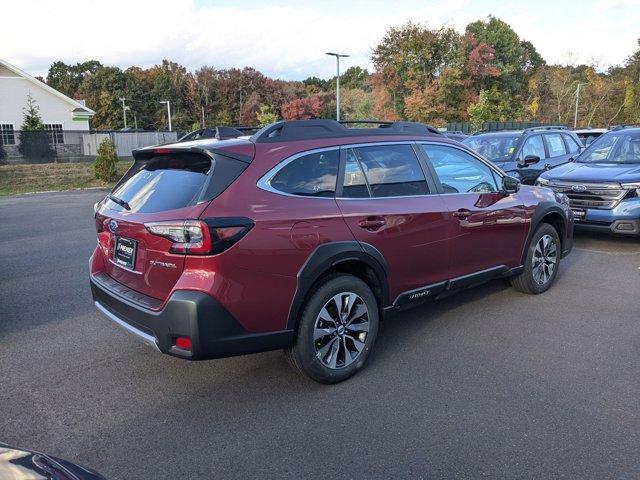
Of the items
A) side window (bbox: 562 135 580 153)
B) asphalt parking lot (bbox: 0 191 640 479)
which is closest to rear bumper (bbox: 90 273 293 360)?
asphalt parking lot (bbox: 0 191 640 479)

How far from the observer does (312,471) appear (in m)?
2.84

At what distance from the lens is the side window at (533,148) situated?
10539 millimetres

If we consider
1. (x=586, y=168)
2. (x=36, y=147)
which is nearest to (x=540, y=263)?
(x=586, y=168)

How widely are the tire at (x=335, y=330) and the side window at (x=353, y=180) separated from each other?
624 millimetres

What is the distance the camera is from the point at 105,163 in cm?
2019

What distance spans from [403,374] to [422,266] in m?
0.91

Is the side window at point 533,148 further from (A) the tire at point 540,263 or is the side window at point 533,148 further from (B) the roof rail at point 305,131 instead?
(B) the roof rail at point 305,131

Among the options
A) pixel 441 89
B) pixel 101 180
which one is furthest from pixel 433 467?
pixel 441 89

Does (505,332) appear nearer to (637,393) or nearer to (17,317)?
(637,393)

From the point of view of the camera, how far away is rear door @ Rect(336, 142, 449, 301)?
153 inches

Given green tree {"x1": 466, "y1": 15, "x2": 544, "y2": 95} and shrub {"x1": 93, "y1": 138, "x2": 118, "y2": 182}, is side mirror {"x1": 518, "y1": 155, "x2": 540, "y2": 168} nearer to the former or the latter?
shrub {"x1": 93, "y1": 138, "x2": 118, "y2": 182}

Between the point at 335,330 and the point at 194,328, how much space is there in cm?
107

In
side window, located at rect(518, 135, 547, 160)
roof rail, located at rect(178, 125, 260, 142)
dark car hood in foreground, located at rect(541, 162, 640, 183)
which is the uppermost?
roof rail, located at rect(178, 125, 260, 142)

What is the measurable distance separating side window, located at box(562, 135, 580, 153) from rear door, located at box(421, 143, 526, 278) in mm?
7415
